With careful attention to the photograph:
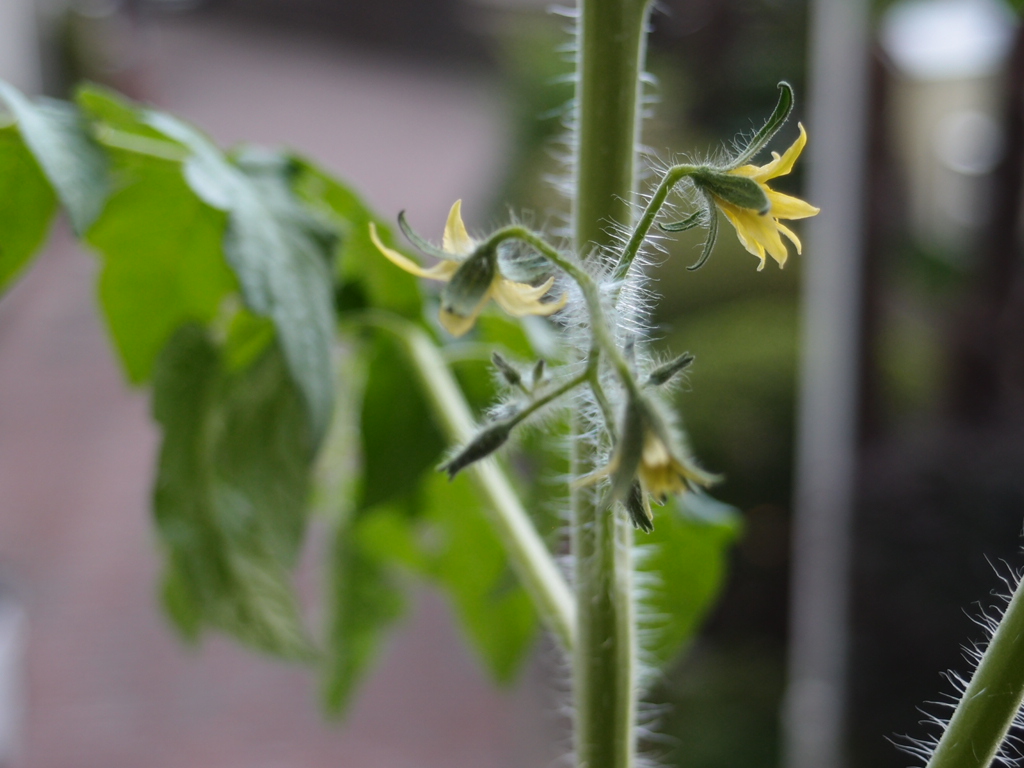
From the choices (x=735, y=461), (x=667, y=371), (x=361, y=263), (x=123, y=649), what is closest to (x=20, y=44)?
(x=123, y=649)

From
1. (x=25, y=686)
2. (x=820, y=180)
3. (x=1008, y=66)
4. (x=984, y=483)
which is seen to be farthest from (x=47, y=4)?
(x=984, y=483)

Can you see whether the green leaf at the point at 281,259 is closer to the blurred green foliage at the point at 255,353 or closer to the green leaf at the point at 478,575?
the blurred green foliage at the point at 255,353

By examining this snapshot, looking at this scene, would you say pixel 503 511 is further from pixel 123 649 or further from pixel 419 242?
pixel 123 649

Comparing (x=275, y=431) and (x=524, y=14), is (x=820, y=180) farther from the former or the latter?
(x=524, y=14)

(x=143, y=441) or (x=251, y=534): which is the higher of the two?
(x=251, y=534)

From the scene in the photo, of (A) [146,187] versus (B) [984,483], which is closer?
(A) [146,187]

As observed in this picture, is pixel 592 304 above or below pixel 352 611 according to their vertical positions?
above

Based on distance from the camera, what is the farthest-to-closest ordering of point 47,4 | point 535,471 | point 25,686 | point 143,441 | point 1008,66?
point 47,4
point 143,441
point 25,686
point 1008,66
point 535,471
